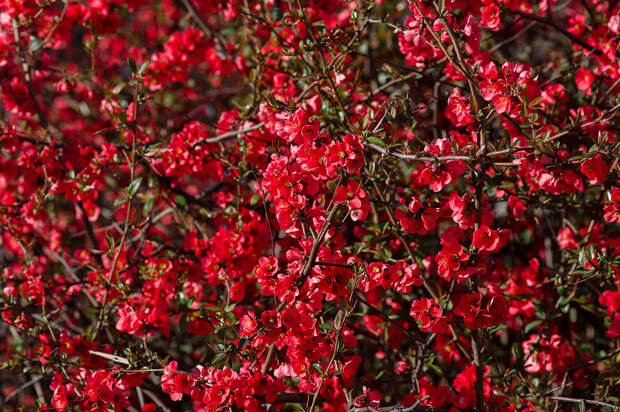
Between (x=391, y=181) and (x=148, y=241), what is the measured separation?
90cm

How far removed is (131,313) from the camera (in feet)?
5.50

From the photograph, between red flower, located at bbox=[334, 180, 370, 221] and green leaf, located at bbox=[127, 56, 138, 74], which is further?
green leaf, located at bbox=[127, 56, 138, 74]

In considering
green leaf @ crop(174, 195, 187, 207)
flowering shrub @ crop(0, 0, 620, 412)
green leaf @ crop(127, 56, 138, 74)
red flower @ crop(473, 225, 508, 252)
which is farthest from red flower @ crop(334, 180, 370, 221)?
green leaf @ crop(174, 195, 187, 207)

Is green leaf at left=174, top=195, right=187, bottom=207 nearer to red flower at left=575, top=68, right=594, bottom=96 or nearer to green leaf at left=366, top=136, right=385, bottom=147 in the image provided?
green leaf at left=366, top=136, right=385, bottom=147

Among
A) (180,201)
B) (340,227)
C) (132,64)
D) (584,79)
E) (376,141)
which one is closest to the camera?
(376,141)

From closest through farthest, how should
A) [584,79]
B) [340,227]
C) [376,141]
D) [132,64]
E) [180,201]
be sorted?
[376,141] → [340,227] → [132,64] → [584,79] → [180,201]

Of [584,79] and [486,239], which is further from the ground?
[584,79]

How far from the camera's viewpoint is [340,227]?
137 cm

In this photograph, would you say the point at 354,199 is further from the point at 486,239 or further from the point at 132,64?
the point at 132,64

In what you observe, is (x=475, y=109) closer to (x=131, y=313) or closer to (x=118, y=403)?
(x=131, y=313)

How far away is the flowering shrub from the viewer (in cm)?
130

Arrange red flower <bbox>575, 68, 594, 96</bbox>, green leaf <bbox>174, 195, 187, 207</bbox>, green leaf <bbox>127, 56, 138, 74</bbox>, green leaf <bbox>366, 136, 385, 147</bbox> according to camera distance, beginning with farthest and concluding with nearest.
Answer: green leaf <bbox>174, 195, 187, 207</bbox> < red flower <bbox>575, 68, 594, 96</bbox> < green leaf <bbox>127, 56, 138, 74</bbox> < green leaf <bbox>366, 136, 385, 147</bbox>

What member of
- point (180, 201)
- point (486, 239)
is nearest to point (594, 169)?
point (486, 239)

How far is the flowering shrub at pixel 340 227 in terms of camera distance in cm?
130
